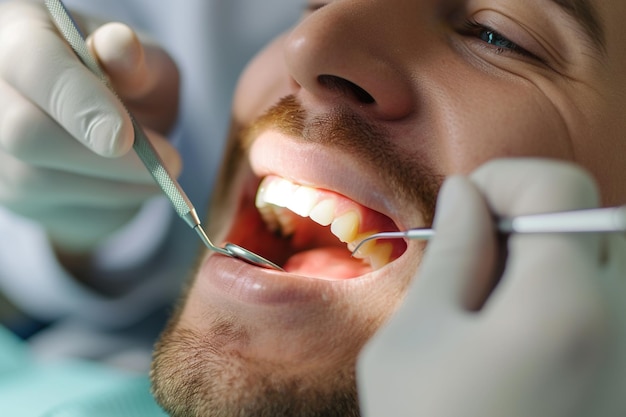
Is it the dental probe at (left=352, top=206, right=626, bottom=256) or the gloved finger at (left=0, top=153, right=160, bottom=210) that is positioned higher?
the dental probe at (left=352, top=206, right=626, bottom=256)

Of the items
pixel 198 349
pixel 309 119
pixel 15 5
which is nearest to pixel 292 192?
pixel 309 119

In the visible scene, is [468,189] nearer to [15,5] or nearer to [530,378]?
[530,378]

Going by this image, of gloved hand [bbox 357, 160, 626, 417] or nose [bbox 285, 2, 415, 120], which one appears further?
nose [bbox 285, 2, 415, 120]

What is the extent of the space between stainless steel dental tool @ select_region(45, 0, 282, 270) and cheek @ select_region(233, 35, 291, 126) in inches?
8.3

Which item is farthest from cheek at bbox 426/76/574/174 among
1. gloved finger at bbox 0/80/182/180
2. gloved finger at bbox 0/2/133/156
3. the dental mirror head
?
gloved finger at bbox 0/80/182/180

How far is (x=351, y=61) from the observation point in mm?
948

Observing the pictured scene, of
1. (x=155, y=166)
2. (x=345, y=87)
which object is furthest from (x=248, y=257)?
(x=345, y=87)

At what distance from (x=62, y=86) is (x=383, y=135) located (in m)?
0.53

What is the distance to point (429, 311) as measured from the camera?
0.72 metres

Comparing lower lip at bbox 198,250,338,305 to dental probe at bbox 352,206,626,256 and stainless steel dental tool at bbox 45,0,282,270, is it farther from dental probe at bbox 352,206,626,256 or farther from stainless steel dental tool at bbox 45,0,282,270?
dental probe at bbox 352,206,626,256

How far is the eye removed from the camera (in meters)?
1.00

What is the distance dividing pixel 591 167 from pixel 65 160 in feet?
2.80

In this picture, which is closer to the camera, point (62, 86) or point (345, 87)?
point (345, 87)

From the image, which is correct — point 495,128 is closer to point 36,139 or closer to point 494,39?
point 494,39
